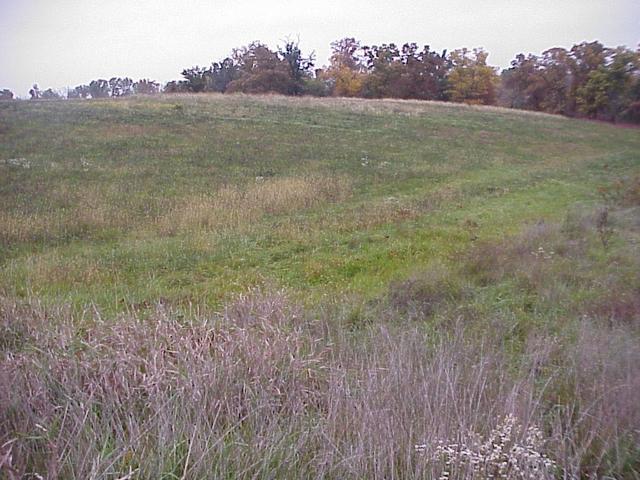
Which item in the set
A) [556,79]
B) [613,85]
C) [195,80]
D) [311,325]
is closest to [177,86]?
[195,80]

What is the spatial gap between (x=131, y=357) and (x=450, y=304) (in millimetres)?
3689

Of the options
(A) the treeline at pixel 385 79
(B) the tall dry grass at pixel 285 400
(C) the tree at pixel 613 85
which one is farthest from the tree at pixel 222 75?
(B) the tall dry grass at pixel 285 400

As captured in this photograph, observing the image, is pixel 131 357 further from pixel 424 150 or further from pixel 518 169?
pixel 424 150

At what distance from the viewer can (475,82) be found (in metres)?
57.0

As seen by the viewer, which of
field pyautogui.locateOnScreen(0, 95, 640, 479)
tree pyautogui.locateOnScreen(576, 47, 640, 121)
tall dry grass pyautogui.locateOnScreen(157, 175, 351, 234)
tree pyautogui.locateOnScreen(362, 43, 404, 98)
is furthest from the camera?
tree pyautogui.locateOnScreen(362, 43, 404, 98)

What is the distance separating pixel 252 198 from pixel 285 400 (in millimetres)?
9587

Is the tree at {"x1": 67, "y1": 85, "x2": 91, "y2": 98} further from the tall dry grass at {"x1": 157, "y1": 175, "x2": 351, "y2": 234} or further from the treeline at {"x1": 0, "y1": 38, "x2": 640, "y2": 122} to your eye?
the tall dry grass at {"x1": 157, "y1": 175, "x2": 351, "y2": 234}

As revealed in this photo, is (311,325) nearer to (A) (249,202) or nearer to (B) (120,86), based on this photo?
(A) (249,202)

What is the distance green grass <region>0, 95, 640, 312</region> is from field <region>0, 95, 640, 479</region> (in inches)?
3.6

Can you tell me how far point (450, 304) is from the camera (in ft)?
20.6

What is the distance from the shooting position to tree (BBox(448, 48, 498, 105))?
186 ft

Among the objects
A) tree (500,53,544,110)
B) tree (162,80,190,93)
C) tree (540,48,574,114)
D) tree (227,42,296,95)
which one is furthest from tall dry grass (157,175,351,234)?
tree (162,80,190,93)

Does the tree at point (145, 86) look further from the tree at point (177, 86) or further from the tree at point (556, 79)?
the tree at point (556, 79)

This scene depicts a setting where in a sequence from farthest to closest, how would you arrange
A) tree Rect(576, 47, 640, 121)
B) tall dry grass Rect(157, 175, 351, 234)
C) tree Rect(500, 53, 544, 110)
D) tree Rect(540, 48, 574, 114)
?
tree Rect(500, 53, 544, 110), tree Rect(540, 48, 574, 114), tree Rect(576, 47, 640, 121), tall dry grass Rect(157, 175, 351, 234)
